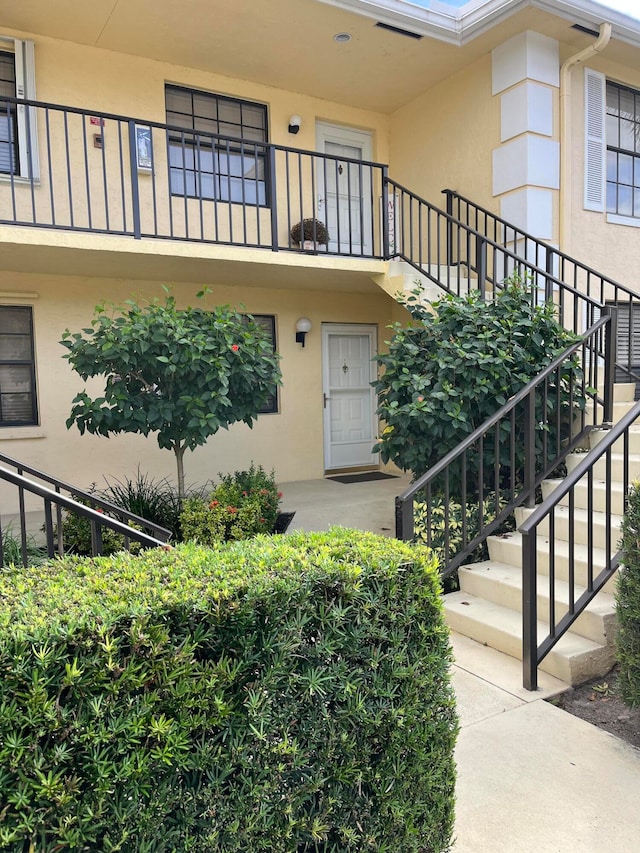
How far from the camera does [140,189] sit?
6957 millimetres

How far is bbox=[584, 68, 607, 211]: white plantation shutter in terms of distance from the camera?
7152 millimetres

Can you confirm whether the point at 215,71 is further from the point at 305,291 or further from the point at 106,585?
the point at 106,585

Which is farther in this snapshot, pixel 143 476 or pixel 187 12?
pixel 143 476

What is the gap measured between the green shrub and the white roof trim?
20.0 feet

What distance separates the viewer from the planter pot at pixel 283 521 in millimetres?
5758

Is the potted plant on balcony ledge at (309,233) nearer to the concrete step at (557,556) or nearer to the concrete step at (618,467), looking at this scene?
the concrete step at (618,467)

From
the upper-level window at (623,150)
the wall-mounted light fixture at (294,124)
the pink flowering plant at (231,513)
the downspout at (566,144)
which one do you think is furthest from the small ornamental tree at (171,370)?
the upper-level window at (623,150)

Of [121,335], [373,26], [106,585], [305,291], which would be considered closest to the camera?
[106,585]

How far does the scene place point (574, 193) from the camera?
711 centimetres

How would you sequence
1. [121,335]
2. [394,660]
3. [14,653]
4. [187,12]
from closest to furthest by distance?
[14,653]
[394,660]
[121,335]
[187,12]

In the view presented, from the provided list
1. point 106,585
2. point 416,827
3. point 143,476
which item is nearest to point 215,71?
point 143,476

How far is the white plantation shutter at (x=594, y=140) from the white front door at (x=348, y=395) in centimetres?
337

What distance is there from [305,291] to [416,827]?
7.24 metres

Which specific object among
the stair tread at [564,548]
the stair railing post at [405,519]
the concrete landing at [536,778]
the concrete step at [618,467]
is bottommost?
the concrete landing at [536,778]
